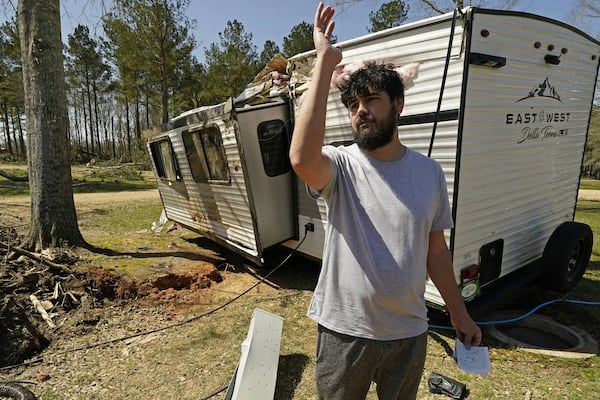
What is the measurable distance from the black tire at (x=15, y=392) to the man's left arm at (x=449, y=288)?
10.0 feet

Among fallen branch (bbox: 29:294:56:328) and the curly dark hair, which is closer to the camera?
the curly dark hair

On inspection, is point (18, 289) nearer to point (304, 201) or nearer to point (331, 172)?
point (304, 201)

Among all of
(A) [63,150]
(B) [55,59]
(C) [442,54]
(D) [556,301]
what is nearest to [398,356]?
(C) [442,54]

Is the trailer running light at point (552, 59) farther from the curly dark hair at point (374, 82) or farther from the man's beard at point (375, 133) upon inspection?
the man's beard at point (375, 133)

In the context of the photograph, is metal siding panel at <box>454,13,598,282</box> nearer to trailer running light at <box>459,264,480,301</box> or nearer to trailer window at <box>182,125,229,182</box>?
trailer running light at <box>459,264,480,301</box>

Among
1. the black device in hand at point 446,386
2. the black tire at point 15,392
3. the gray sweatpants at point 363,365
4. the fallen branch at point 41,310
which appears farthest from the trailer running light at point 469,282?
the fallen branch at point 41,310

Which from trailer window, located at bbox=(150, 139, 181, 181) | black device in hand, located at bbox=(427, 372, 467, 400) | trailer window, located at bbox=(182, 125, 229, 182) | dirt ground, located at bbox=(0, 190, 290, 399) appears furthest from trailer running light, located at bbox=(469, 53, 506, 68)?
trailer window, located at bbox=(150, 139, 181, 181)

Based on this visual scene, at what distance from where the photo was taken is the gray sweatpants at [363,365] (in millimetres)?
1533

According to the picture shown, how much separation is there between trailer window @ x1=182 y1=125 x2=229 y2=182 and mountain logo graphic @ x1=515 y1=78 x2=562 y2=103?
3.48 m

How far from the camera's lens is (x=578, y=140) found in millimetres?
4320

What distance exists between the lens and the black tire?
2735 mm

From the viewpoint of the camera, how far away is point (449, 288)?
175 centimetres

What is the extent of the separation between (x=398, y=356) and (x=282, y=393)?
174 cm

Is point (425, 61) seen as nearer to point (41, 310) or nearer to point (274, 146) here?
point (274, 146)
